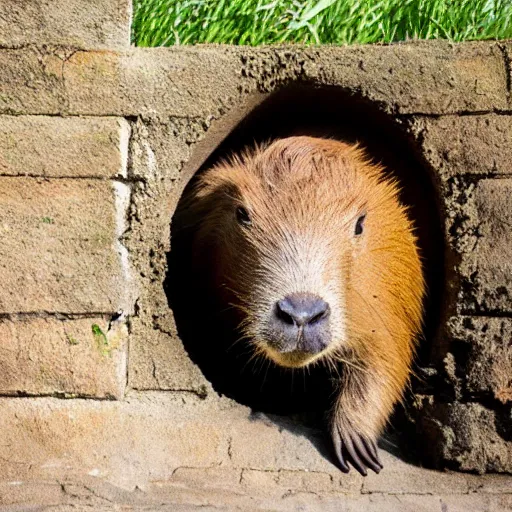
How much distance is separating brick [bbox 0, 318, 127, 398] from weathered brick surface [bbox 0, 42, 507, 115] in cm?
113

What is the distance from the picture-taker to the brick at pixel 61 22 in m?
4.46

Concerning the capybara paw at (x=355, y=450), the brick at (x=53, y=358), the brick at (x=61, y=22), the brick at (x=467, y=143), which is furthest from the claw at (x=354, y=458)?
the brick at (x=61, y=22)

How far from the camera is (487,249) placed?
14.7 ft

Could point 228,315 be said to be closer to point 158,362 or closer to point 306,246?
point 158,362

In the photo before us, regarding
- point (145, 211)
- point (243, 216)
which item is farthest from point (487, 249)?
point (145, 211)

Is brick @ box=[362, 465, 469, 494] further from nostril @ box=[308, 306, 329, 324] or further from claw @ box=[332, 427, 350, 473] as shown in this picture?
nostril @ box=[308, 306, 329, 324]

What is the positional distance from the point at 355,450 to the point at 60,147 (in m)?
2.23

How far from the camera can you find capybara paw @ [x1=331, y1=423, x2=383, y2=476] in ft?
14.8

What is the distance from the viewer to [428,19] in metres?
5.06

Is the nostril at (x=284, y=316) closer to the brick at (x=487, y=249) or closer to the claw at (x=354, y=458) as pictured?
the claw at (x=354, y=458)

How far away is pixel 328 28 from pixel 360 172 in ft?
2.86

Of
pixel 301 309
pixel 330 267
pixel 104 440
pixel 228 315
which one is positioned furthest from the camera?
pixel 228 315

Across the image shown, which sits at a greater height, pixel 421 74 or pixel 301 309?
pixel 421 74

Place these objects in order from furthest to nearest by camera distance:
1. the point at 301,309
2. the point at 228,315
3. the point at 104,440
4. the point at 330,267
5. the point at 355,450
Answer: the point at 228,315
the point at 355,450
the point at 330,267
the point at 104,440
the point at 301,309
